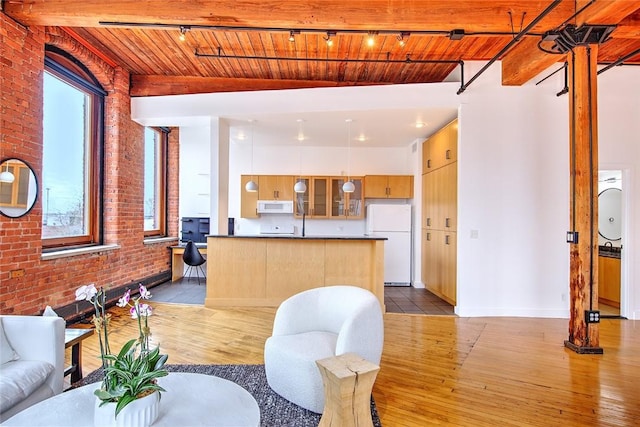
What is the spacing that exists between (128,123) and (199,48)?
5.82ft

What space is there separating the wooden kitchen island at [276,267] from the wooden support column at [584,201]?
2323mm

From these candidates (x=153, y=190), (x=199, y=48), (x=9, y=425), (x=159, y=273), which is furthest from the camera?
(x=153, y=190)

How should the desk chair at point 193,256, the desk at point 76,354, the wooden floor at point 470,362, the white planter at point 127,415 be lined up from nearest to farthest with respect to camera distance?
the white planter at point 127,415 → the wooden floor at point 470,362 → the desk at point 76,354 → the desk chair at point 193,256

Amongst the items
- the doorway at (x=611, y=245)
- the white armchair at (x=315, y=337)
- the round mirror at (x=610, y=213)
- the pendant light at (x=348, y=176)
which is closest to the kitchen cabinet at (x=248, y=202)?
the pendant light at (x=348, y=176)

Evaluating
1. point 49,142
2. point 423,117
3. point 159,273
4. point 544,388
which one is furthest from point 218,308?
point 423,117

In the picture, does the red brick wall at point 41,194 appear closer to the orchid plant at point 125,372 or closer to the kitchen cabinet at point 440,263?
the orchid plant at point 125,372

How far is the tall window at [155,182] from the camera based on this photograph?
623cm

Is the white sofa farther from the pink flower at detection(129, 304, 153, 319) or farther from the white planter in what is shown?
the pink flower at detection(129, 304, 153, 319)

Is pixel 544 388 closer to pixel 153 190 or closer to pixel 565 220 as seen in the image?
pixel 565 220

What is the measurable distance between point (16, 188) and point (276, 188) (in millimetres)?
4270

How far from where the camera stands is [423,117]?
5012 mm

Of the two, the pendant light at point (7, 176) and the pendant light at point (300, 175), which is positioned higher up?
the pendant light at point (300, 175)

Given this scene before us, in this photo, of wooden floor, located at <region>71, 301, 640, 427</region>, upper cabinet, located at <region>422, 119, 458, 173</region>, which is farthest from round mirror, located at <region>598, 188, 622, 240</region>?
upper cabinet, located at <region>422, 119, 458, 173</region>

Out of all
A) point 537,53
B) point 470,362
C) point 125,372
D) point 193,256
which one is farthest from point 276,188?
point 125,372
